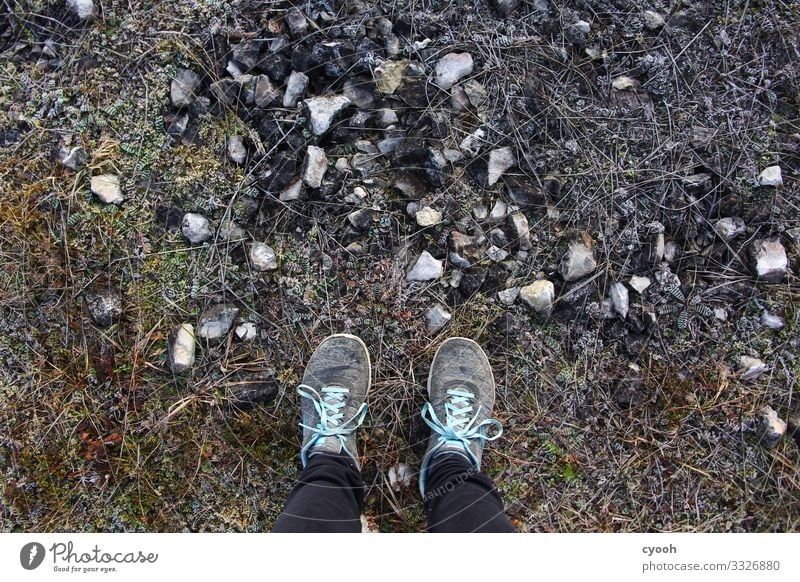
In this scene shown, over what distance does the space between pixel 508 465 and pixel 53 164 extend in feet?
7.36

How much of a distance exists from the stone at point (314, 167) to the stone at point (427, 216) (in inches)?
16.4

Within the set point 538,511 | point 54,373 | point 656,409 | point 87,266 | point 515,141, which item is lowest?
point 538,511

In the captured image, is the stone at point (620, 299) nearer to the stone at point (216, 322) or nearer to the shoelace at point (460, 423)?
the shoelace at point (460, 423)

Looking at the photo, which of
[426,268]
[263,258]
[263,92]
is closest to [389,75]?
[263,92]

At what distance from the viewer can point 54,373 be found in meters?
2.19

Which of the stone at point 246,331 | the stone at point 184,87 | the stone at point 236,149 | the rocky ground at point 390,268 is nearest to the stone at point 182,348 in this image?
the rocky ground at point 390,268

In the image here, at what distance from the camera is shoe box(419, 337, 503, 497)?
214 centimetres

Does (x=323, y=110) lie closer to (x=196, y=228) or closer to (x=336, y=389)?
(x=196, y=228)

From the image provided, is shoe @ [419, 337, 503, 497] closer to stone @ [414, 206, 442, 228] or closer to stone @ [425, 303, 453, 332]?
stone @ [425, 303, 453, 332]

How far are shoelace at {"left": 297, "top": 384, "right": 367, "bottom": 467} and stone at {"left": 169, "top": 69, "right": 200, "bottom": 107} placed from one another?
49.2 inches

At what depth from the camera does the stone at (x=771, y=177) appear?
2186mm

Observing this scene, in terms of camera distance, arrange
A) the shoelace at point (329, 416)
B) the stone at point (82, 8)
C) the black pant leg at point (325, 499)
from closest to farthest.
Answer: the black pant leg at point (325, 499)
the shoelace at point (329, 416)
the stone at point (82, 8)

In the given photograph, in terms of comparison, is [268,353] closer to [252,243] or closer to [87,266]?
[252,243]
